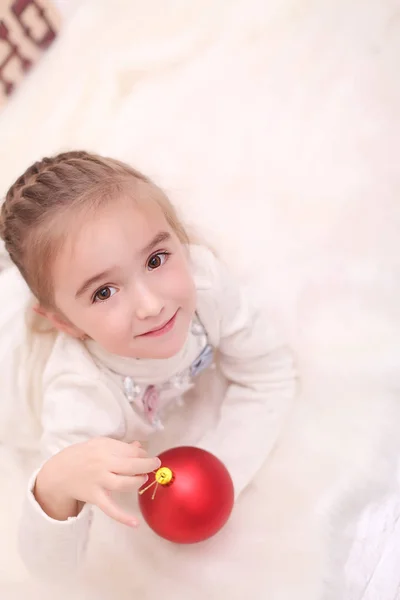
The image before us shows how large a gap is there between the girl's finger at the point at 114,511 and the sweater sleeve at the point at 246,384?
11.3 inches

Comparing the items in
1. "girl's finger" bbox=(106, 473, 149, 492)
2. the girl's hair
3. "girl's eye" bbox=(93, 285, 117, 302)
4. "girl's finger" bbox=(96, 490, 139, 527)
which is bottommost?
"girl's finger" bbox=(96, 490, 139, 527)

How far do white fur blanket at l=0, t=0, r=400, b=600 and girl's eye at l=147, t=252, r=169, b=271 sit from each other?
361 mm

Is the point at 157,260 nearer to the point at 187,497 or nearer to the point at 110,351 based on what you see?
the point at 110,351

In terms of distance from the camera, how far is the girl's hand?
664 mm

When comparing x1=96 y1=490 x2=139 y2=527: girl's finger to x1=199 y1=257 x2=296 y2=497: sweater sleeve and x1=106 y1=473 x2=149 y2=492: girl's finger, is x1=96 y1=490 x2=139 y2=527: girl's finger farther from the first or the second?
x1=199 y1=257 x2=296 y2=497: sweater sleeve

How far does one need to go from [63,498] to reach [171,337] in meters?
0.22

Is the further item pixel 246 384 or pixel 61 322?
pixel 246 384

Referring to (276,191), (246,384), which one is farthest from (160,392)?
(276,191)

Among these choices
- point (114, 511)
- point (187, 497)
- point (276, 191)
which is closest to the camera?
point (114, 511)

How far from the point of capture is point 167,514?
78cm

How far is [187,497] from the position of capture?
2.53ft

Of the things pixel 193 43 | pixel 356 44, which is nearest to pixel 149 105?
pixel 193 43

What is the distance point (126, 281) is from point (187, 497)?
275 millimetres

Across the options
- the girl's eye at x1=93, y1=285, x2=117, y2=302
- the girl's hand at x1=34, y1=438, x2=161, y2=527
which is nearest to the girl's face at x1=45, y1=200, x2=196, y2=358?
the girl's eye at x1=93, y1=285, x2=117, y2=302
